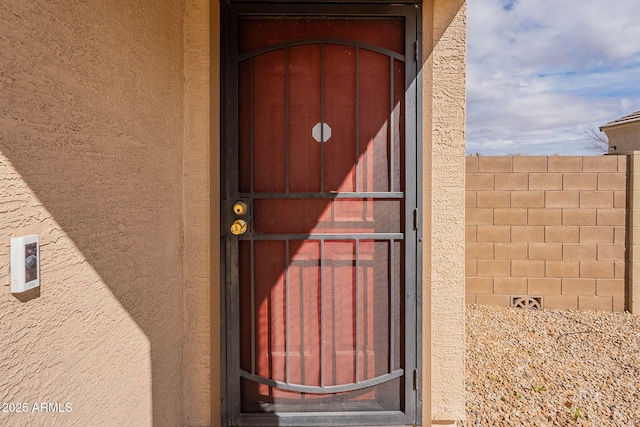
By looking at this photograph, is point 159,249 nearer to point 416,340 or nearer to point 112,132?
point 112,132

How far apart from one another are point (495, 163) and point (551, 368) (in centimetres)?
241

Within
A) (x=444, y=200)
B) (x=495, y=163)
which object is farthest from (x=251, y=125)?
(x=495, y=163)

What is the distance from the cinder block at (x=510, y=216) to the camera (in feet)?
14.8

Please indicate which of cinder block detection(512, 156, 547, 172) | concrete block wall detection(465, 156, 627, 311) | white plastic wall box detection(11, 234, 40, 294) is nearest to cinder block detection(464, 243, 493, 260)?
concrete block wall detection(465, 156, 627, 311)

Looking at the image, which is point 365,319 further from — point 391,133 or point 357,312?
point 391,133

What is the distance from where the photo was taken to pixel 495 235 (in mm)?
4516

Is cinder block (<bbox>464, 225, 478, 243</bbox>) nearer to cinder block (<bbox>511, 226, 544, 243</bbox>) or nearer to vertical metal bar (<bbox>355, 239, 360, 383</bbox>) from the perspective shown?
cinder block (<bbox>511, 226, 544, 243</bbox>)

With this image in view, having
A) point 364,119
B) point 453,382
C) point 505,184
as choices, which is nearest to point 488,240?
point 505,184

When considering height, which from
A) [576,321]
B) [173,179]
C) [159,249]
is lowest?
[576,321]

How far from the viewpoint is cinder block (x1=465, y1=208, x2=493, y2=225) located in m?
4.53

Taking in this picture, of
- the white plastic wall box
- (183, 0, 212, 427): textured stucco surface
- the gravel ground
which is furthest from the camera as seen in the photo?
the gravel ground

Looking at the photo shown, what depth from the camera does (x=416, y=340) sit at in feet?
7.04

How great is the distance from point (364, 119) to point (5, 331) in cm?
185

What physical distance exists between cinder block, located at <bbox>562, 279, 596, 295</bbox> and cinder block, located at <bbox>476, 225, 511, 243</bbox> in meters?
0.89
